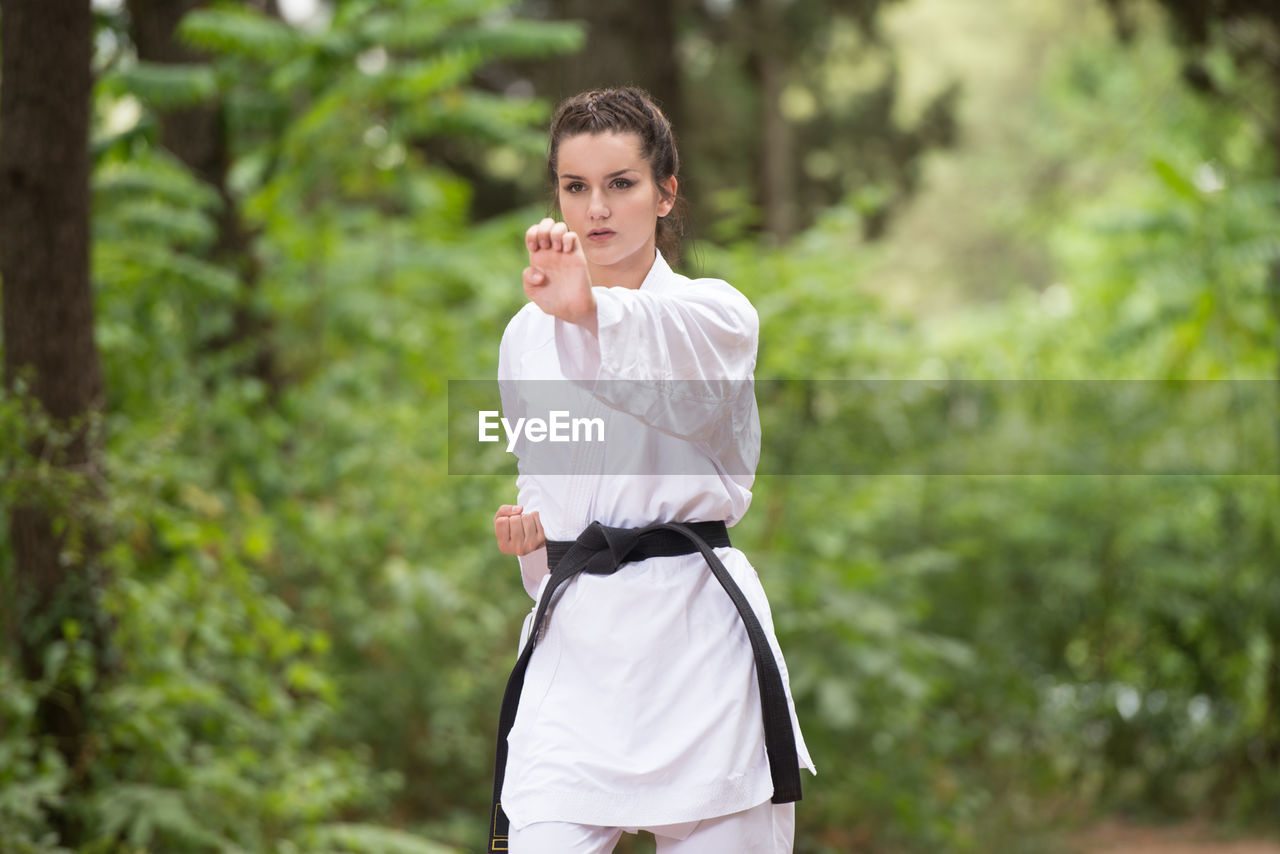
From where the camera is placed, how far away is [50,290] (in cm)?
367

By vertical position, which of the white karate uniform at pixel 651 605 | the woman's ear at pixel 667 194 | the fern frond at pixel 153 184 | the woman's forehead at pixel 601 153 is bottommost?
the white karate uniform at pixel 651 605

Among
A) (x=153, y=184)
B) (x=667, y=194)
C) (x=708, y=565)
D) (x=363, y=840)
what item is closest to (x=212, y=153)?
(x=153, y=184)

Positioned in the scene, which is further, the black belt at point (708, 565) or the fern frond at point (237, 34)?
the fern frond at point (237, 34)

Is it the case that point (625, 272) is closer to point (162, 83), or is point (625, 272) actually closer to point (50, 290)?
point (50, 290)

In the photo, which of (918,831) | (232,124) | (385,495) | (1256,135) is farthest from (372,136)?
(1256,135)

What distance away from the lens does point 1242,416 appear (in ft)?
23.5

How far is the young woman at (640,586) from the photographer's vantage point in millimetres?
1765

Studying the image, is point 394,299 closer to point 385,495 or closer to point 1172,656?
point 385,495

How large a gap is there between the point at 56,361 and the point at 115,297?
1.70 m

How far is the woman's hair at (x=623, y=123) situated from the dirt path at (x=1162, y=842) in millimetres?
5616

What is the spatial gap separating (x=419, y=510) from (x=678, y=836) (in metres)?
3.71

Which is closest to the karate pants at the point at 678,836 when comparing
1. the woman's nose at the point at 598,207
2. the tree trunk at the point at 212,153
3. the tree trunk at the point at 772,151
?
the woman's nose at the point at 598,207

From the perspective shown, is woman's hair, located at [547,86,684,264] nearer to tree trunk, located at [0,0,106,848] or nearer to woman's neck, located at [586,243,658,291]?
woman's neck, located at [586,243,658,291]

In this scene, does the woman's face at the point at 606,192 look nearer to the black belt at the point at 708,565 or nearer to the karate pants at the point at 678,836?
the black belt at the point at 708,565
